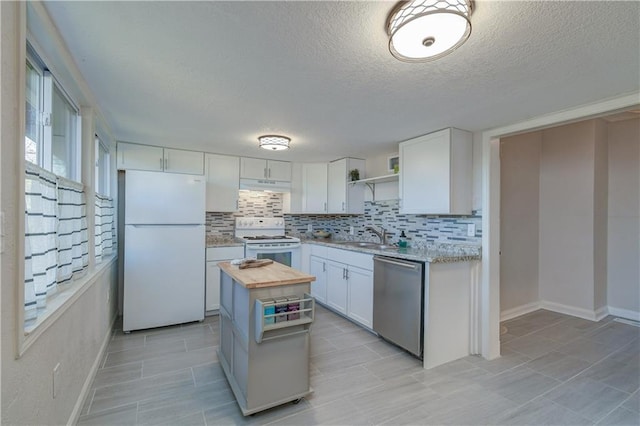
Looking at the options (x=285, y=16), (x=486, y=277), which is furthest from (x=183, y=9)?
(x=486, y=277)

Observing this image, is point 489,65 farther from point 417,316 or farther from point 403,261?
point 417,316

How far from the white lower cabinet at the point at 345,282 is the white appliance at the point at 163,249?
151 cm

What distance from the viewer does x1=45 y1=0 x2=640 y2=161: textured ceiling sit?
1225 millimetres

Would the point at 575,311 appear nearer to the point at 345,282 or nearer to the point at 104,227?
the point at 345,282

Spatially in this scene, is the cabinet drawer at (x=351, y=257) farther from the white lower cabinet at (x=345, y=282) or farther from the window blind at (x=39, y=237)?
the window blind at (x=39, y=237)

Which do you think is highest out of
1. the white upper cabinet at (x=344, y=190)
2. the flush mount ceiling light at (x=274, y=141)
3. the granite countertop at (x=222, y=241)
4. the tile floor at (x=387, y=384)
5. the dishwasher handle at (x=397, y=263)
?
the flush mount ceiling light at (x=274, y=141)

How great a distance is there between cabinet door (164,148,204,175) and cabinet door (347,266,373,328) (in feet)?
7.83

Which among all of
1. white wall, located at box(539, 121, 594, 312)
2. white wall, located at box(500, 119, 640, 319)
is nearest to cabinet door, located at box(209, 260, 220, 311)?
white wall, located at box(500, 119, 640, 319)

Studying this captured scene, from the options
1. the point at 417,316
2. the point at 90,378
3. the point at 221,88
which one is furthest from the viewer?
the point at 417,316

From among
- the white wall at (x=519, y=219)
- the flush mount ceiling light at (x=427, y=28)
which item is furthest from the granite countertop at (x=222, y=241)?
the white wall at (x=519, y=219)

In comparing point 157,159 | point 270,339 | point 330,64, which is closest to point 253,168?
point 157,159

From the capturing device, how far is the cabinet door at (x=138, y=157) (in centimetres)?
340

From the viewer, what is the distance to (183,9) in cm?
120

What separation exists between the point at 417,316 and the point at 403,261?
477 millimetres
